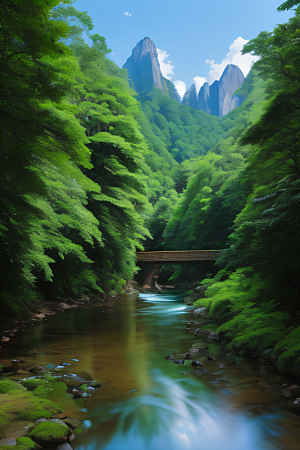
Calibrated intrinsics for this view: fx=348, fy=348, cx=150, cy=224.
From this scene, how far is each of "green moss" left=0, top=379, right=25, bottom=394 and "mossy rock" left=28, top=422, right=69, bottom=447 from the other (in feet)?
4.04

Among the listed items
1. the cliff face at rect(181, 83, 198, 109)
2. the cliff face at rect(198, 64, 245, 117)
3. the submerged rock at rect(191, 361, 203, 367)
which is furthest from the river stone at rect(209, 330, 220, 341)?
the cliff face at rect(181, 83, 198, 109)

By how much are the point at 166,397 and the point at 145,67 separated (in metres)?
136

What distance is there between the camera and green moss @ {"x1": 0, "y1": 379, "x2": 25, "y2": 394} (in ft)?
15.9

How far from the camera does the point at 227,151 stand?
3550cm

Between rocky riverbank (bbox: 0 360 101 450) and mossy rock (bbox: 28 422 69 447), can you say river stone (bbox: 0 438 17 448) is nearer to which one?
rocky riverbank (bbox: 0 360 101 450)

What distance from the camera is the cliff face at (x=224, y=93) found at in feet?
476

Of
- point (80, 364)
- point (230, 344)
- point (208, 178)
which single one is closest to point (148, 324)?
point (230, 344)

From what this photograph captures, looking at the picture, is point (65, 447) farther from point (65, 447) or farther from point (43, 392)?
point (43, 392)

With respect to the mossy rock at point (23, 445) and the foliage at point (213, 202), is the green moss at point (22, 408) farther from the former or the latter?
the foliage at point (213, 202)

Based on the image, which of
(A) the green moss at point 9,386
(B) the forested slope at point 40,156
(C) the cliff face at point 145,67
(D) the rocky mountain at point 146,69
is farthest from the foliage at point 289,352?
(C) the cliff face at point 145,67

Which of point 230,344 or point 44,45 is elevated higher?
point 44,45

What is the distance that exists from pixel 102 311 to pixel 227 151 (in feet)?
80.6

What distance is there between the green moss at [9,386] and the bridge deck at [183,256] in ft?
73.5

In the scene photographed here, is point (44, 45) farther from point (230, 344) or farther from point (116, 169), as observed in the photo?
point (116, 169)
